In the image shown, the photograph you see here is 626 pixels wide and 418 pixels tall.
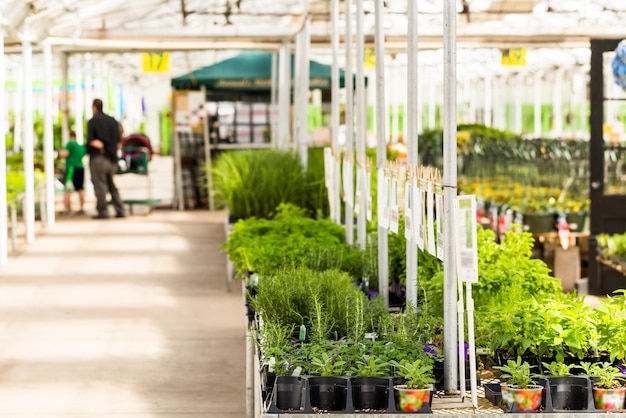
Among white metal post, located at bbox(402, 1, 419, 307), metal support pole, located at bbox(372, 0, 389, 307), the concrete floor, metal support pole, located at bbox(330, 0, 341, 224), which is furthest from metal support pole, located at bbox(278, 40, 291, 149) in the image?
white metal post, located at bbox(402, 1, 419, 307)

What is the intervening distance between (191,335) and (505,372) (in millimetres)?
3813

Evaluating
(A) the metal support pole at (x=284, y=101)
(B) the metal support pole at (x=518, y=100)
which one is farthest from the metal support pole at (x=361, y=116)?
(B) the metal support pole at (x=518, y=100)

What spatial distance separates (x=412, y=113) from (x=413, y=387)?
157cm

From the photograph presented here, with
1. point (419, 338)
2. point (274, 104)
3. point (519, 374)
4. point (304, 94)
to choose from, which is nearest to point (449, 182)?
point (419, 338)

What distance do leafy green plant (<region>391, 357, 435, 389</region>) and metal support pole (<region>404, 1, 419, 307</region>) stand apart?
2.97 ft

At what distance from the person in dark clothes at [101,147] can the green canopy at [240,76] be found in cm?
222

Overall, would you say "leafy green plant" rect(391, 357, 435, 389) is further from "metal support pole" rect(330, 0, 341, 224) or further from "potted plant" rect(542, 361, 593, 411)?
"metal support pole" rect(330, 0, 341, 224)

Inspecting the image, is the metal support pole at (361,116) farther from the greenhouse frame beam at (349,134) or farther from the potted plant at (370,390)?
the potted plant at (370,390)

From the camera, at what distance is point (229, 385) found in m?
6.21

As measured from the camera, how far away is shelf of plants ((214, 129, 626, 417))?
12.4ft

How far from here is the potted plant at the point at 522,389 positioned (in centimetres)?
369

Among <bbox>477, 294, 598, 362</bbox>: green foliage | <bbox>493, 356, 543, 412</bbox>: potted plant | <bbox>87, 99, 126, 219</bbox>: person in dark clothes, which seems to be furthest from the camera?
<bbox>87, 99, 126, 219</bbox>: person in dark clothes

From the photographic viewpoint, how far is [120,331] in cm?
774

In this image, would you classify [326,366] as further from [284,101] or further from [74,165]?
[74,165]
